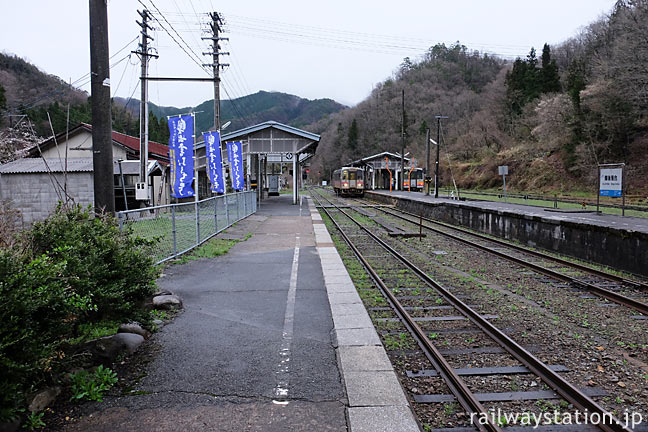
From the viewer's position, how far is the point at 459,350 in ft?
15.9

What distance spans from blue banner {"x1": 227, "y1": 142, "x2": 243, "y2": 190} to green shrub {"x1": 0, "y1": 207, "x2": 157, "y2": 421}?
679 inches

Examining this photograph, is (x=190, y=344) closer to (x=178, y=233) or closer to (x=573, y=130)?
(x=178, y=233)

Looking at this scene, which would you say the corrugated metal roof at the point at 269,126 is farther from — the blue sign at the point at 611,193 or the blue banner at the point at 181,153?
the blue sign at the point at 611,193

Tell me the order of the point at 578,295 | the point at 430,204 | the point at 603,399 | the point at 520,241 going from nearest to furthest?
1. the point at 603,399
2. the point at 578,295
3. the point at 520,241
4. the point at 430,204

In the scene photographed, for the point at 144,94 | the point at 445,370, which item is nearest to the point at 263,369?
the point at 445,370

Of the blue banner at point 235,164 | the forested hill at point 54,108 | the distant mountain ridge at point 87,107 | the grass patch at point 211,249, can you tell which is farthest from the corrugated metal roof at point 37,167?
the grass patch at point 211,249

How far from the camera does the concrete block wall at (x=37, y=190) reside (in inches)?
773

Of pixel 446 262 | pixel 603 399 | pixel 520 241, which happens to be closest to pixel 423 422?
pixel 603 399

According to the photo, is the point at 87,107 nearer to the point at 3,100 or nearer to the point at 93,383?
the point at 3,100

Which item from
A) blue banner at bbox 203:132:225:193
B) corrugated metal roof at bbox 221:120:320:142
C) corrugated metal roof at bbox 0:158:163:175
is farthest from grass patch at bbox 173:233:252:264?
corrugated metal roof at bbox 221:120:320:142

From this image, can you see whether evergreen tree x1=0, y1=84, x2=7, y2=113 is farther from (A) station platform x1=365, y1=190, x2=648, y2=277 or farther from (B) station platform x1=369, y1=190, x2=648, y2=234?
(B) station platform x1=369, y1=190, x2=648, y2=234

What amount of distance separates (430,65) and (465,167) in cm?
4910

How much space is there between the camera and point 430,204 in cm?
2445

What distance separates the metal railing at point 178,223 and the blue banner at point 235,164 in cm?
641
